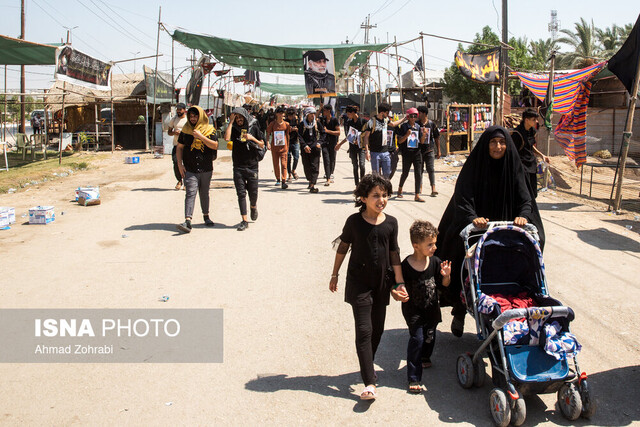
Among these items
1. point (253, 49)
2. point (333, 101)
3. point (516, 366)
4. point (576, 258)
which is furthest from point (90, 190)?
point (333, 101)

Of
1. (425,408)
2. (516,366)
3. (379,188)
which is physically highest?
(379,188)

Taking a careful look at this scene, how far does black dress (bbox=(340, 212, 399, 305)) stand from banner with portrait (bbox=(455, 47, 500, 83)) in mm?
12755

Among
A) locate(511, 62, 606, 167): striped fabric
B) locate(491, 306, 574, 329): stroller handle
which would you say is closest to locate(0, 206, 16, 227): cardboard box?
locate(491, 306, 574, 329): stroller handle

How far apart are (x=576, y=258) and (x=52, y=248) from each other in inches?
276

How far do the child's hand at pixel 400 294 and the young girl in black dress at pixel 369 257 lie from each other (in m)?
0.01

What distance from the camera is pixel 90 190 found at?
11125 mm

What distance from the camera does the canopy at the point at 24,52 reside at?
1556cm

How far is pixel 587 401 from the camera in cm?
340

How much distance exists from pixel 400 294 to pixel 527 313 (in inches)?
32.3

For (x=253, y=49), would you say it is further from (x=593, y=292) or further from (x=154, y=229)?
(x=593, y=292)

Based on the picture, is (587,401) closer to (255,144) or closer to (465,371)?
(465,371)

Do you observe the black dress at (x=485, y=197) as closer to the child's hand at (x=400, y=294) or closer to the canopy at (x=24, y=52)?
the child's hand at (x=400, y=294)

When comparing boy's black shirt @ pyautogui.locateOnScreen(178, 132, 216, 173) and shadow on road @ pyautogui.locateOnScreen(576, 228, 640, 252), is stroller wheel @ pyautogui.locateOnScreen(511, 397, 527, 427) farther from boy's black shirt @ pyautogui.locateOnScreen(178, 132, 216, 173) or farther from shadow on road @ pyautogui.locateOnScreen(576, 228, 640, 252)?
boy's black shirt @ pyautogui.locateOnScreen(178, 132, 216, 173)

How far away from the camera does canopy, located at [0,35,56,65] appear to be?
15555 mm
